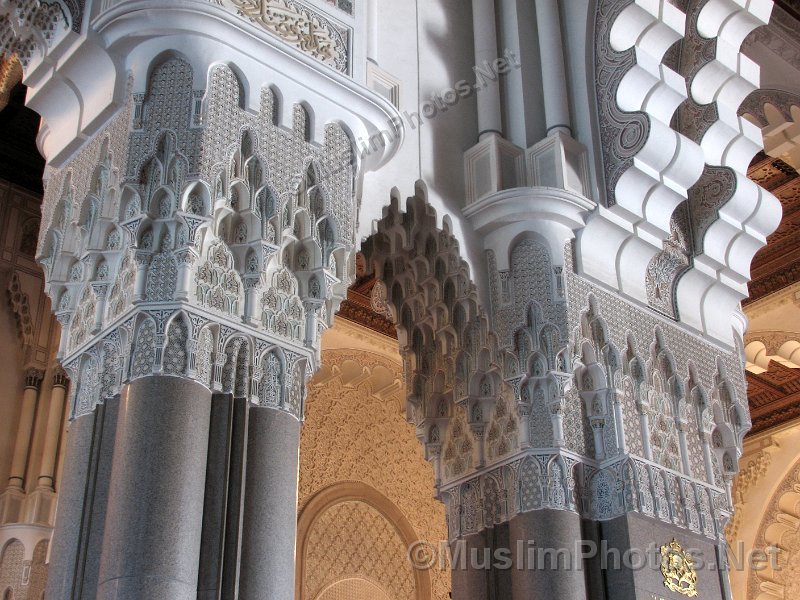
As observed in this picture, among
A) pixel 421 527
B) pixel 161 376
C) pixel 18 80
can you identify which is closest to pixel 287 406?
pixel 161 376

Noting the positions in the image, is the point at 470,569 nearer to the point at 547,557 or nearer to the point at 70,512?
the point at 547,557

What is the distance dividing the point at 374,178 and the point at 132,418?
51.3 inches

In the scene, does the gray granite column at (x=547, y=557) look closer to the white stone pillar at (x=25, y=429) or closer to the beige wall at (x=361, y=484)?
the beige wall at (x=361, y=484)

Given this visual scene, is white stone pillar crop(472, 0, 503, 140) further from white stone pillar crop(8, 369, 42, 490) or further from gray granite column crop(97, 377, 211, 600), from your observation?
white stone pillar crop(8, 369, 42, 490)

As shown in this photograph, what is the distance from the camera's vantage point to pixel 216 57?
10.3 feet

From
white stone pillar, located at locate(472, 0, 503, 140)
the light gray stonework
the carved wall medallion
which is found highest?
white stone pillar, located at locate(472, 0, 503, 140)

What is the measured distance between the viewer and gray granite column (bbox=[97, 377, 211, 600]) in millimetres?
2486

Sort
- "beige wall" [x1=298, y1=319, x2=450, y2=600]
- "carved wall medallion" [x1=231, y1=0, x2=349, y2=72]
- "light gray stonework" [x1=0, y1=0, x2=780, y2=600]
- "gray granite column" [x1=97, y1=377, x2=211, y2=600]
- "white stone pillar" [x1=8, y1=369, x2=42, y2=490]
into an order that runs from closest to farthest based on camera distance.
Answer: "gray granite column" [x1=97, y1=377, x2=211, y2=600] → "light gray stonework" [x1=0, y1=0, x2=780, y2=600] → "carved wall medallion" [x1=231, y1=0, x2=349, y2=72] → "white stone pillar" [x1=8, y1=369, x2=42, y2=490] → "beige wall" [x1=298, y1=319, x2=450, y2=600]

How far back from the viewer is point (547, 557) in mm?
3543

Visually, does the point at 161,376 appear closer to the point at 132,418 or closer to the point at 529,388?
the point at 132,418

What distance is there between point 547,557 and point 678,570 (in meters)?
0.51

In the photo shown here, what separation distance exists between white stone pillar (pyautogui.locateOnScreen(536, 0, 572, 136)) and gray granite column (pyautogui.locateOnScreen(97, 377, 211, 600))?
1928mm

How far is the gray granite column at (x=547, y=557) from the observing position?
3.49 meters

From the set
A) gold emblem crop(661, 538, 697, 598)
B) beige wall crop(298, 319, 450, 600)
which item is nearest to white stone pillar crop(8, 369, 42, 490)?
beige wall crop(298, 319, 450, 600)
